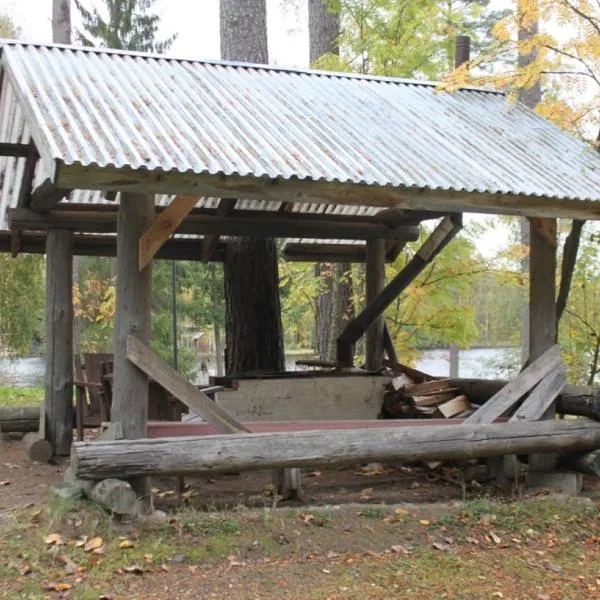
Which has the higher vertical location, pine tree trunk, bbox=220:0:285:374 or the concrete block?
pine tree trunk, bbox=220:0:285:374

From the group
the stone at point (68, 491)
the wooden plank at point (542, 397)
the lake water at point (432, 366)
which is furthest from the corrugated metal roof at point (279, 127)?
the lake water at point (432, 366)

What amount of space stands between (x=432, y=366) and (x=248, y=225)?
32.3 meters

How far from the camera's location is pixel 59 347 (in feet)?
30.3

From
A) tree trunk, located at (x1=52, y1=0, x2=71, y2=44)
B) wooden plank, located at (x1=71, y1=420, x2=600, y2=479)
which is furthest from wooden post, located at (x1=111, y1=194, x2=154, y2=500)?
tree trunk, located at (x1=52, y1=0, x2=71, y2=44)

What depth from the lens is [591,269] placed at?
42.9 ft

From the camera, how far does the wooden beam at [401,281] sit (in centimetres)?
967

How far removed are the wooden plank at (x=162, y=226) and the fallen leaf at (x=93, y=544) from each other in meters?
2.11

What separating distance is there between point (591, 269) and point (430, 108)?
549 cm

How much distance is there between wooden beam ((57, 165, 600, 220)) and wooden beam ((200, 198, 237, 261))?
2960mm

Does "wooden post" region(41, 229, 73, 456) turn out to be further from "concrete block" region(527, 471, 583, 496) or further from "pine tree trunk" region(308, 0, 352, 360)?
"pine tree trunk" region(308, 0, 352, 360)

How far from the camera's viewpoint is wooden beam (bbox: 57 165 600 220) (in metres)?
5.94

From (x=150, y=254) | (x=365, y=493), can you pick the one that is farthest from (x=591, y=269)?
(x=150, y=254)

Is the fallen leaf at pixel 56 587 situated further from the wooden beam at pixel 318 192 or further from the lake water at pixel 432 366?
the lake water at pixel 432 366

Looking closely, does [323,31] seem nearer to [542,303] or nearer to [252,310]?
[252,310]
